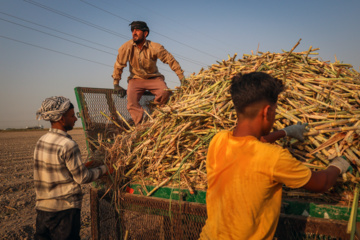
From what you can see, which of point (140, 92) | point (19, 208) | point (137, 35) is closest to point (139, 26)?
point (137, 35)

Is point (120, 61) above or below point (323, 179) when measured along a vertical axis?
above

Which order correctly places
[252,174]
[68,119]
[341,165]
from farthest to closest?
[68,119], [341,165], [252,174]

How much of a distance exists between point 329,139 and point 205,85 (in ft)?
5.61

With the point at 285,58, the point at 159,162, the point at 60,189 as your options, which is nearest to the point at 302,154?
the point at 159,162

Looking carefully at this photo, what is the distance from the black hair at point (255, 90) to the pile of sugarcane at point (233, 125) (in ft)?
2.69

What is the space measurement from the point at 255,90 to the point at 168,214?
1344mm

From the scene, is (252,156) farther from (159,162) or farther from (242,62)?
(242,62)

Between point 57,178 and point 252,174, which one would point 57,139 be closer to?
point 57,178

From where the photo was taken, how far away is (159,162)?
2.62 meters

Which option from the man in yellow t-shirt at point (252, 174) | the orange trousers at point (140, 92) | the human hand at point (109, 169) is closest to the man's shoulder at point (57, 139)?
the human hand at point (109, 169)

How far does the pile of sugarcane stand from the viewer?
6.90 ft

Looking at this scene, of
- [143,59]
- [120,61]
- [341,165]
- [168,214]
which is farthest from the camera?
[120,61]

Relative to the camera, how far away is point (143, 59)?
4.46 m

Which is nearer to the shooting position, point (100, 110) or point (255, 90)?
point (255, 90)
